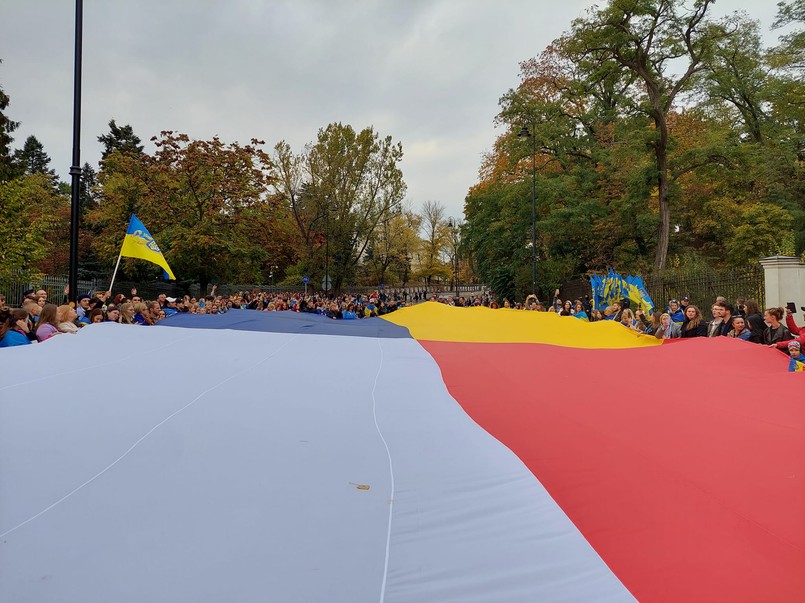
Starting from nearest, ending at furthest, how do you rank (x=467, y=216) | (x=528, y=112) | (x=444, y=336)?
1. (x=444, y=336)
2. (x=528, y=112)
3. (x=467, y=216)

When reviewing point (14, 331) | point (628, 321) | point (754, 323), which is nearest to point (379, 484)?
point (14, 331)

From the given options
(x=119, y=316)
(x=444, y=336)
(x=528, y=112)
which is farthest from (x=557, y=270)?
(x=119, y=316)

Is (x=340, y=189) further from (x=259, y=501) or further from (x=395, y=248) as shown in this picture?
(x=259, y=501)

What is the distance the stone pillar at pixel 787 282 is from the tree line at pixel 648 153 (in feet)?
27.3

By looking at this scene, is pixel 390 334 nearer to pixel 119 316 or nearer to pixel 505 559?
pixel 119 316

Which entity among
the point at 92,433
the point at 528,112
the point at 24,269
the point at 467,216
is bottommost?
the point at 92,433

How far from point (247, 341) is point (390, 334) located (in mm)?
3471

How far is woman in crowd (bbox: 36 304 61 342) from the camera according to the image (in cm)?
646

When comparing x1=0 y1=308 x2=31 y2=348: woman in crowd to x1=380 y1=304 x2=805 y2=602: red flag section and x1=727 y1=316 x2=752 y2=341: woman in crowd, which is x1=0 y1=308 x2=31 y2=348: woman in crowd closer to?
x1=380 y1=304 x2=805 y2=602: red flag section

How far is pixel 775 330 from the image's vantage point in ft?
25.1

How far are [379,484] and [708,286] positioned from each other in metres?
15.8

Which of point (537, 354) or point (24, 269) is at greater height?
point (24, 269)

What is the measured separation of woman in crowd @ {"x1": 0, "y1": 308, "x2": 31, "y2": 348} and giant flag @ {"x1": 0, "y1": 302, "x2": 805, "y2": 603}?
52 centimetres

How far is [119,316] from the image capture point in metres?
8.61
